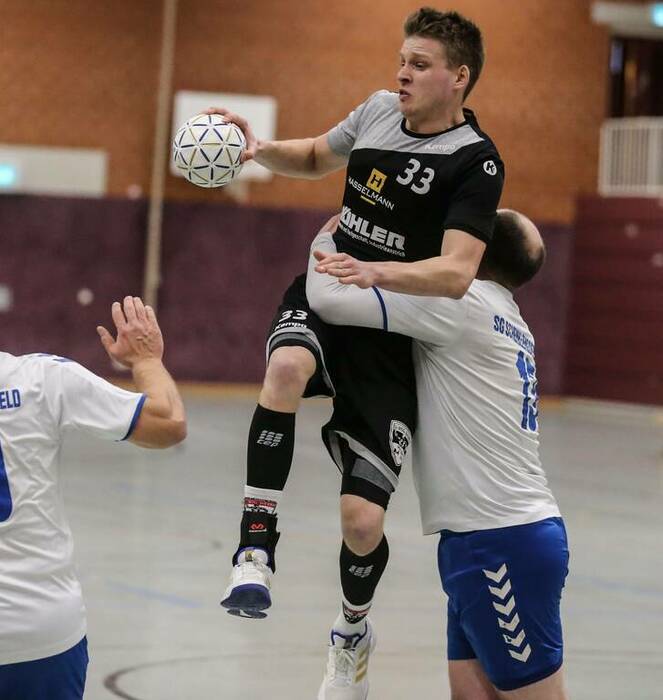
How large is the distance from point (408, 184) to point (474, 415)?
857mm

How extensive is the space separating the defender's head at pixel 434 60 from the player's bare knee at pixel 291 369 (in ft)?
3.00

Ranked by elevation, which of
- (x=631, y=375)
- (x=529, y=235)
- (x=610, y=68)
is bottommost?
(x=631, y=375)

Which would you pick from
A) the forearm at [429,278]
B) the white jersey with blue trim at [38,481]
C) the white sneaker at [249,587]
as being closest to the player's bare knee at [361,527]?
the white sneaker at [249,587]

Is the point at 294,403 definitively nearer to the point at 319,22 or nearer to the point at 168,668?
the point at 168,668

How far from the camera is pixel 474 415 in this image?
4.76 meters

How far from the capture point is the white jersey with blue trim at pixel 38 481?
3713mm

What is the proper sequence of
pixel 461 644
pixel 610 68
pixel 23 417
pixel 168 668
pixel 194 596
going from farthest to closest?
1. pixel 610 68
2. pixel 194 596
3. pixel 168 668
4. pixel 461 644
5. pixel 23 417

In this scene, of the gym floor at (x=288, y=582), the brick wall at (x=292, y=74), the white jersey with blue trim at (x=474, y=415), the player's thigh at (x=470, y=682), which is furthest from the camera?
the brick wall at (x=292, y=74)

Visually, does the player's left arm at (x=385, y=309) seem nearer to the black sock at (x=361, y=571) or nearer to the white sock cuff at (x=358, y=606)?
the black sock at (x=361, y=571)

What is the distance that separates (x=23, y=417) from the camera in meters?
3.72

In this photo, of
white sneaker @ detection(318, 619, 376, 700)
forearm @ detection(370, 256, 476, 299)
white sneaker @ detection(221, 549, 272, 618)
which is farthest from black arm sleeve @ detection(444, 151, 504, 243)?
white sneaker @ detection(318, 619, 376, 700)

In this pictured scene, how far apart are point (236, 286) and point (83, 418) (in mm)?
18919

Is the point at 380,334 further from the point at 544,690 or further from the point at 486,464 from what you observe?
the point at 544,690

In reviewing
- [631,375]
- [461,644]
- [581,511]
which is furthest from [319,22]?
[461,644]
